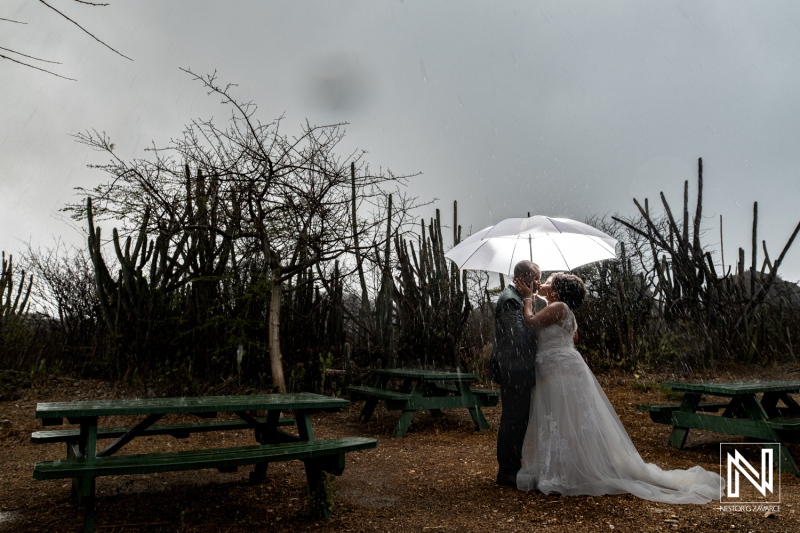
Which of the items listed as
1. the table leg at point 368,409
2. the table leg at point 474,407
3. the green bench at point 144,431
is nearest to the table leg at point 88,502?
the green bench at point 144,431

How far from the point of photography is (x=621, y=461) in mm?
3248

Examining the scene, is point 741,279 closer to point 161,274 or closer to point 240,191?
point 240,191

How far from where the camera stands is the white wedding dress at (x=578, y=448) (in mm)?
3125

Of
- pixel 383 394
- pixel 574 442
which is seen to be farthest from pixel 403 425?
pixel 574 442

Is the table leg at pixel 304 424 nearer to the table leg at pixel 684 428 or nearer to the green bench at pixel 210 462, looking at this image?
the green bench at pixel 210 462

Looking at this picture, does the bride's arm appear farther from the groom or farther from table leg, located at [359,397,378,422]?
table leg, located at [359,397,378,422]

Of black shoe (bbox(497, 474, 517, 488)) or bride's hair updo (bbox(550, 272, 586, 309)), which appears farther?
bride's hair updo (bbox(550, 272, 586, 309))

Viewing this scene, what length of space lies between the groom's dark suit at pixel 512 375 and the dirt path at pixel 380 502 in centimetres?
21

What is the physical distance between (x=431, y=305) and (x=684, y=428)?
11.8 feet

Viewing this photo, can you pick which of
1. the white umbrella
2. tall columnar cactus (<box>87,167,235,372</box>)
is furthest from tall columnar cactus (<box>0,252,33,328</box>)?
the white umbrella

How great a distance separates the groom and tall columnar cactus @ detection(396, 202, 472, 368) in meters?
3.68

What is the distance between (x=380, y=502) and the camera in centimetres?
309

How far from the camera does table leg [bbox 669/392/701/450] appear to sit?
444 cm

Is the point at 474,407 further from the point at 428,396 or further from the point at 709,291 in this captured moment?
the point at 709,291
